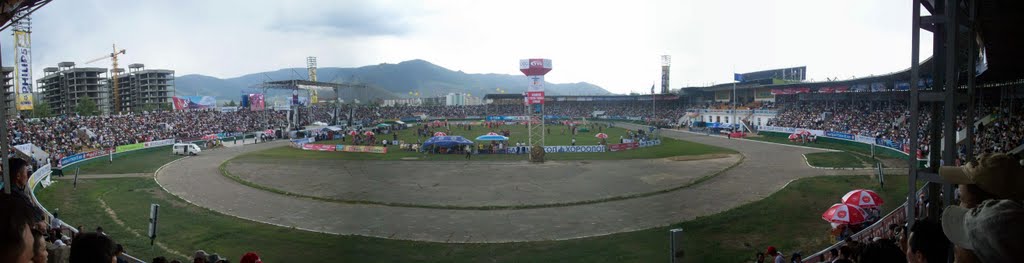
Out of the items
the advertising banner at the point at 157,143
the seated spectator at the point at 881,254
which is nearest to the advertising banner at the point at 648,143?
the advertising banner at the point at 157,143

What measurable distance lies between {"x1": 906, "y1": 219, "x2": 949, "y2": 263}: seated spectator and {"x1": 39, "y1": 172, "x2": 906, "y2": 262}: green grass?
33.8ft

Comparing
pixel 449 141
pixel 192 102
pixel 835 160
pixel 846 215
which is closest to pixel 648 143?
pixel 835 160

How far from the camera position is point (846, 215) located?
45.5ft

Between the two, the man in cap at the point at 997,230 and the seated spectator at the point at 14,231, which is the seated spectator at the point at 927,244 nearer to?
the man in cap at the point at 997,230

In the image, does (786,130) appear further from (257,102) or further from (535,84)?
(257,102)

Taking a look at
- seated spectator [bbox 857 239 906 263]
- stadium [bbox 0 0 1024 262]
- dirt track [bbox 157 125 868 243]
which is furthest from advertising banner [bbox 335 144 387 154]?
seated spectator [bbox 857 239 906 263]

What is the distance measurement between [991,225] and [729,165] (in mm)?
32084

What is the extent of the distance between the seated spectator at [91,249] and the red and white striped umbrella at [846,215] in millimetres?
15230

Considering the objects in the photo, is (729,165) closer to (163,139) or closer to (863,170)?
(863,170)

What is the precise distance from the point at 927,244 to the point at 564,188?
21.7 metres

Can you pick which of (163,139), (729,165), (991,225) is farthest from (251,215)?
(163,139)

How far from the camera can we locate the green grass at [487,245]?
46.0 ft

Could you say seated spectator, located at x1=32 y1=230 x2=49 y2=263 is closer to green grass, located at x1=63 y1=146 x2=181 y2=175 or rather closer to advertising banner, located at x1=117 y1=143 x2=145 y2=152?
green grass, located at x1=63 y1=146 x2=181 y2=175

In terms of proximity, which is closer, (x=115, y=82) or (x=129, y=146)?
(x=129, y=146)
